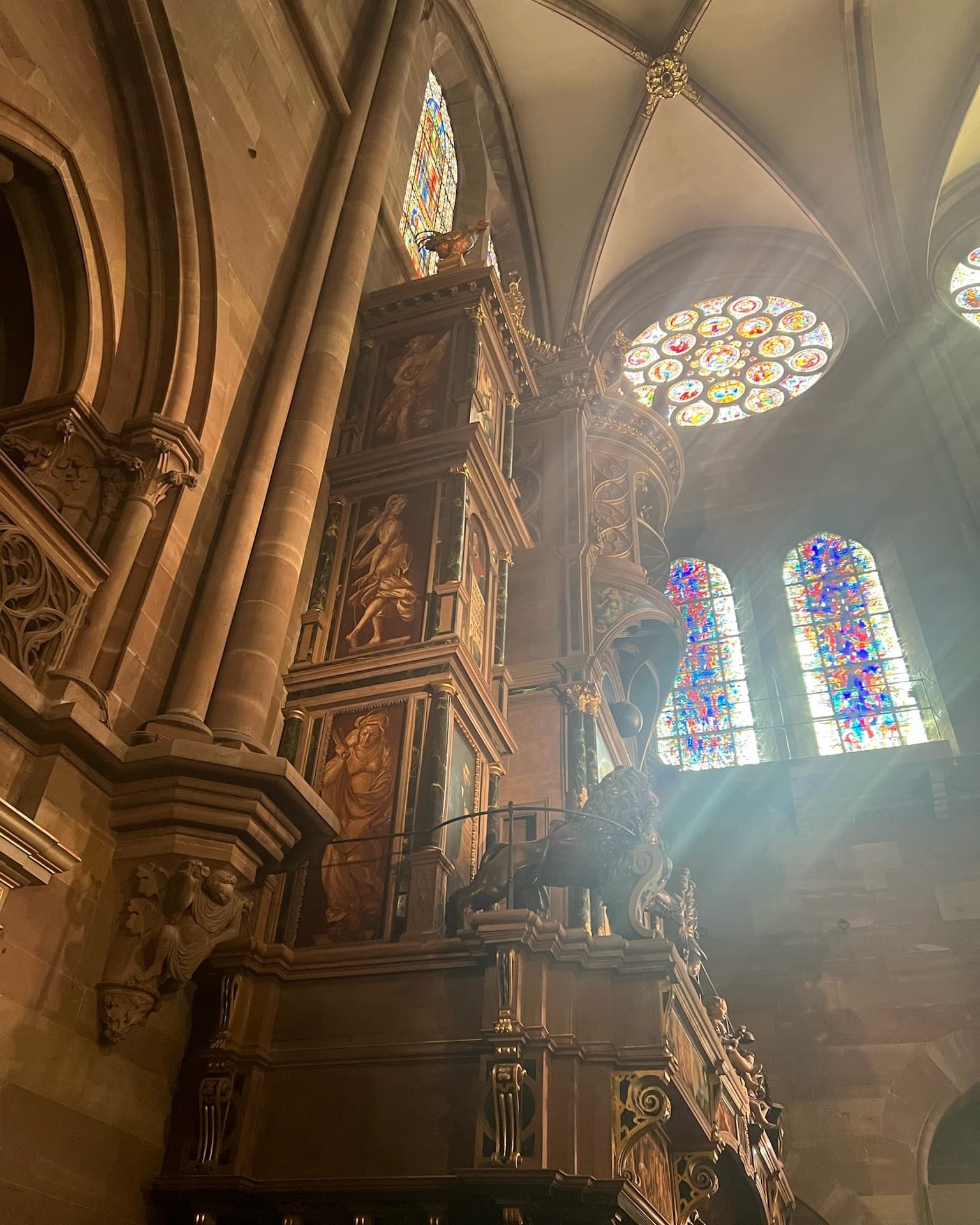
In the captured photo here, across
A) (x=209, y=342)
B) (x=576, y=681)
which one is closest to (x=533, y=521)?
(x=576, y=681)

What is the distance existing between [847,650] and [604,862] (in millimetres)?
11247

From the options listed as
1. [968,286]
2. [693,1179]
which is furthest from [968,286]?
[693,1179]

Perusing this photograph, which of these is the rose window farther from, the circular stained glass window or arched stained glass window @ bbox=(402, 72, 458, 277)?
arched stained glass window @ bbox=(402, 72, 458, 277)

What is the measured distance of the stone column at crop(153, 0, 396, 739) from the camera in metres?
5.90

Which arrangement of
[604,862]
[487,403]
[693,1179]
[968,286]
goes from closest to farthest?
[604,862] < [693,1179] < [487,403] < [968,286]

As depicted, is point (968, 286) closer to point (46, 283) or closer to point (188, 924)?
point (46, 283)

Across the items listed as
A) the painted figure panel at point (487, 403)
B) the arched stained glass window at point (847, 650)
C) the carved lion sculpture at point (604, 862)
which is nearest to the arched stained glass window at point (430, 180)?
the painted figure panel at point (487, 403)

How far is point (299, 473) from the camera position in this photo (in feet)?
23.6

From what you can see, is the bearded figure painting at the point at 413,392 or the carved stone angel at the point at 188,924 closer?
the carved stone angel at the point at 188,924

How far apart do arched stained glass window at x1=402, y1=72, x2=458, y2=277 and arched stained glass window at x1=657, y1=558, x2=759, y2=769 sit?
247 inches

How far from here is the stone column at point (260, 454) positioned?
19.4 feet

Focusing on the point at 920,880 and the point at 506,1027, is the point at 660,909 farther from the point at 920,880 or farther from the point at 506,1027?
the point at 920,880

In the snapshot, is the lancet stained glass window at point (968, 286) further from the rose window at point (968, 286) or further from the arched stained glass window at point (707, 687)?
the arched stained glass window at point (707, 687)

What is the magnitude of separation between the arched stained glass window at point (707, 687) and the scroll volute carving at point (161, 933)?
10.5 meters
